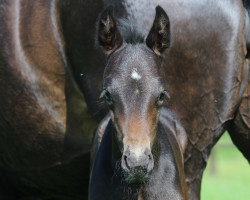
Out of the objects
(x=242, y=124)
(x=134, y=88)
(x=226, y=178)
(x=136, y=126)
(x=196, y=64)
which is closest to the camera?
(x=136, y=126)

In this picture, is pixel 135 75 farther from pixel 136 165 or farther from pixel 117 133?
pixel 136 165

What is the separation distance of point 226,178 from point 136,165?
15.1 metres

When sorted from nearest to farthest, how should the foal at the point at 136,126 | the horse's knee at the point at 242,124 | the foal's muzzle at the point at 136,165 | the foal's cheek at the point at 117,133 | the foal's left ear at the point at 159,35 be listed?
the foal's muzzle at the point at 136,165 → the foal at the point at 136,126 → the foal's cheek at the point at 117,133 → the foal's left ear at the point at 159,35 → the horse's knee at the point at 242,124

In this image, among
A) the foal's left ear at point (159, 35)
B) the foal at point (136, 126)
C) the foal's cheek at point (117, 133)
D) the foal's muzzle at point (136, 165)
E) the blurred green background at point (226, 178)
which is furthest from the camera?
the blurred green background at point (226, 178)

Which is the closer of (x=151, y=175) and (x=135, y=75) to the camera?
(x=135, y=75)

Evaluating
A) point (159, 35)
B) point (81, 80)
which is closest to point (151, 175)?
point (159, 35)

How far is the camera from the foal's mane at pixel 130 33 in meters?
5.23

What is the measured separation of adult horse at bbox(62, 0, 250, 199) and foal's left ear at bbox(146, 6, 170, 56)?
0.49 m

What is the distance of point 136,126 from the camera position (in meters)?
4.77

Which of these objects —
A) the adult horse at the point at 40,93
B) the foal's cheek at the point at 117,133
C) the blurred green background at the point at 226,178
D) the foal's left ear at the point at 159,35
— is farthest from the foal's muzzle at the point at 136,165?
the blurred green background at the point at 226,178

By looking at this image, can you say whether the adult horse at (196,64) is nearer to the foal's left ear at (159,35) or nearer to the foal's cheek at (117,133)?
the foal's left ear at (159,35)

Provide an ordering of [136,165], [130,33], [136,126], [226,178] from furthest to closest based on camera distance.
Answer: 1. [226,178]
2. [130,33]
3. [136,126]
4. [136,165]

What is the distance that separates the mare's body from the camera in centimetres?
525

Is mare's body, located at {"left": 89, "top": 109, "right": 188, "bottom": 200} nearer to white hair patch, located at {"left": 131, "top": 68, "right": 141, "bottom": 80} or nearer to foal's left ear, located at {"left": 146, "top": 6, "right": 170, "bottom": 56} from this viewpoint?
white hair patch, located at {"left": 131, "top": 68, "right": 141, "bottom": 80}
